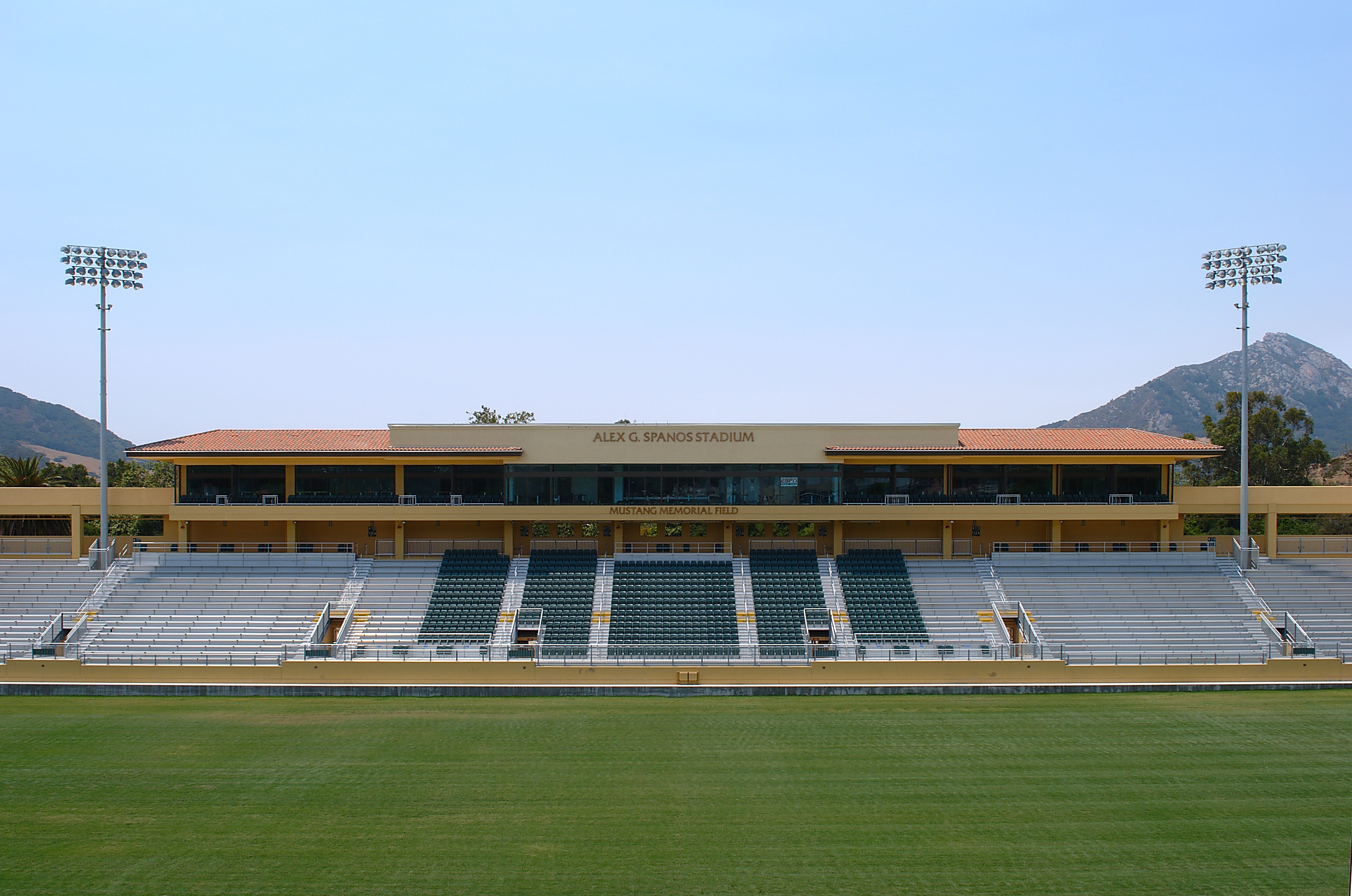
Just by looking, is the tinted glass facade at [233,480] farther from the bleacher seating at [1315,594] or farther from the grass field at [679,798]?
the bleacher seating at [1315,594]

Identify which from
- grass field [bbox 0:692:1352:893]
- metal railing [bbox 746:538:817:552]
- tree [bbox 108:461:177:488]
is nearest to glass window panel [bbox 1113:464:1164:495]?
grass field [bbox 0:692:1352:893]

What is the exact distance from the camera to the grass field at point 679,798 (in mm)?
14047

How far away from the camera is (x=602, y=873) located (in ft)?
46.0

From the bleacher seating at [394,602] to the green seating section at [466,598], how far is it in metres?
0.34

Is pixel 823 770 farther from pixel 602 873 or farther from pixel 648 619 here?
pixel 648 619

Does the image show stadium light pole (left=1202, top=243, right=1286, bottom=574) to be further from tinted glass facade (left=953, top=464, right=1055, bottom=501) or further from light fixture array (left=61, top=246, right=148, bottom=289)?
light fixture array (left=61, top=246, right=148, bottom=289)

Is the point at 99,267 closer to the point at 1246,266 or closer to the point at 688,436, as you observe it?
the point at 688,436

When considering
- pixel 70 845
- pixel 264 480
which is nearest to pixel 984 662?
pixel 70 845

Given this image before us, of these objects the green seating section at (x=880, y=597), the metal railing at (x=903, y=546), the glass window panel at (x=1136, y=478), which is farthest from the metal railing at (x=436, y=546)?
the glass window panel at (x=1136, y=478)

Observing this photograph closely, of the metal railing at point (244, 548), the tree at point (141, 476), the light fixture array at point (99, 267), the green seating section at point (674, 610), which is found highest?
the light fixture array at point (99, 267)

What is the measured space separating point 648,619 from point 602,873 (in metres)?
17.0

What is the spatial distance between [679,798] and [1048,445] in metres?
24.5

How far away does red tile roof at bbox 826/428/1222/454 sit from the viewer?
34125 mm

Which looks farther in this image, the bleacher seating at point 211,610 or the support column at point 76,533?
the support column at point 76,533
